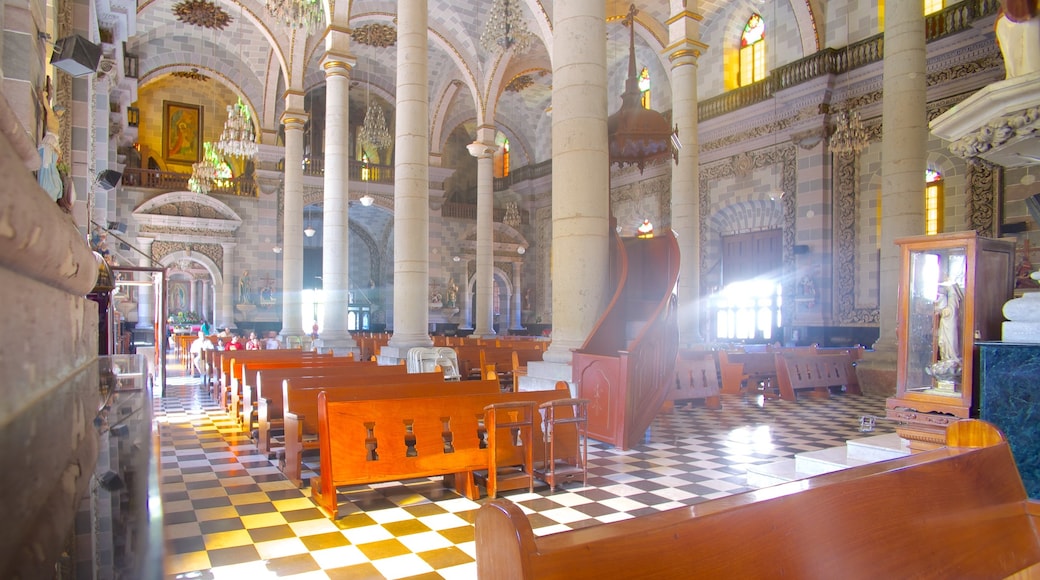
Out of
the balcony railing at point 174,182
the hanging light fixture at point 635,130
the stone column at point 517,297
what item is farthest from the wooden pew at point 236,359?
the stone column at point 517,297

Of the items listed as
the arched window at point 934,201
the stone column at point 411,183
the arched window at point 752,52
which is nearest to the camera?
the stone column at point 411,183

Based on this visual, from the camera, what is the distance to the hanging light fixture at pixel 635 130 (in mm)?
11219

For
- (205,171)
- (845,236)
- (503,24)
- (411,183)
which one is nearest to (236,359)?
(411,183)

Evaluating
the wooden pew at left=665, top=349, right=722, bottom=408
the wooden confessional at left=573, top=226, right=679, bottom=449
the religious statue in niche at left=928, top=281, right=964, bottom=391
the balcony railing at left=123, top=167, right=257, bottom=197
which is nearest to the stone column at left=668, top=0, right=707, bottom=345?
the wooden pew at left=665, top=349, right=722, bottom=408

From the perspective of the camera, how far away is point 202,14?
22797 mm

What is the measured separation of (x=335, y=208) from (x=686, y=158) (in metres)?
7.69

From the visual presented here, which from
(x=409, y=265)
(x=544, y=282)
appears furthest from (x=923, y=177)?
(x=544, y=282)

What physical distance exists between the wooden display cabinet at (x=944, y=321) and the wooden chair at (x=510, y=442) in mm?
2815

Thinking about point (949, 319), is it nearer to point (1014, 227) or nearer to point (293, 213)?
point (1014, 227)

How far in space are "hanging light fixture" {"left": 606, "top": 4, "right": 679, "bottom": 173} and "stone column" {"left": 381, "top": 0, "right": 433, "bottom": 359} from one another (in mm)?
3275

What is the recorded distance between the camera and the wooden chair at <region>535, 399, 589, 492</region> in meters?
5.76

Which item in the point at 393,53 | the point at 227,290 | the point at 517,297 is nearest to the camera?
the point at 227,290

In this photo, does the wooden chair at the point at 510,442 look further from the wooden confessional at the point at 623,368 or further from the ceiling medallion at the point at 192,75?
the ceiling medallion at the point at 192,75

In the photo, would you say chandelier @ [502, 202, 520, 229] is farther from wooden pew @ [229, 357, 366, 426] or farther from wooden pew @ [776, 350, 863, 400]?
wooden pew @ [229, 357, 366, 426]
